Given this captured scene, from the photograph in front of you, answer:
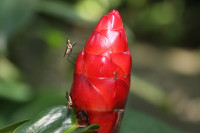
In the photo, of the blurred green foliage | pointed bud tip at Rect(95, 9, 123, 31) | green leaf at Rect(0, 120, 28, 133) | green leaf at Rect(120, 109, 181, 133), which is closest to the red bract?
pointed bud tip at Rect(95, 9, 123, 31)

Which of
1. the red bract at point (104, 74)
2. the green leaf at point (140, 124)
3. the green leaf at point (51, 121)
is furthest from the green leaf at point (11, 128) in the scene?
the green leaf at point (140, 124)

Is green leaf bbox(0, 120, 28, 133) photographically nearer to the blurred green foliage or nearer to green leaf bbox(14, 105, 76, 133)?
green leaf bbox(14, 105, 76, 133)

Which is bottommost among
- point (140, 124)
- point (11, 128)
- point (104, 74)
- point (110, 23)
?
point (140, 124)

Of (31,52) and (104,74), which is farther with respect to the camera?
(31,52)

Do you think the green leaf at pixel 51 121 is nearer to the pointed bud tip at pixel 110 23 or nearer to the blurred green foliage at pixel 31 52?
the pointed bud tip at pixel 110 23

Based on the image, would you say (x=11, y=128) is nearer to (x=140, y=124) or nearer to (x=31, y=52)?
(x=140, y=124)

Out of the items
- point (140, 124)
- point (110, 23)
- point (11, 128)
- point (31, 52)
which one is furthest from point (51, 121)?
point (31, 52)

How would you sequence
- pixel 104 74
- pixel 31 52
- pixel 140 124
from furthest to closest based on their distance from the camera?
pixel 31 52 → pixel 140 124 → pixel 104 74
